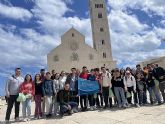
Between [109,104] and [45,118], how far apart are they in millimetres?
3060

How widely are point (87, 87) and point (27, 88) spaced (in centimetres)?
256

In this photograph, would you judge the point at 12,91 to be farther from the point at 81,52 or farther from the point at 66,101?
the point at 81,52

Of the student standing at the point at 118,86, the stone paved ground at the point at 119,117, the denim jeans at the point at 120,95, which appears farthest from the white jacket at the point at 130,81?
the stone paved ground at the point at 119,117

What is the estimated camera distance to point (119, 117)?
31.8 ft

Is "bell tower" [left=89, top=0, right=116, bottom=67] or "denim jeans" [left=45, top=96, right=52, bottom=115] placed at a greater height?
"bell tower" [left=89, top=0, right=116, bottom=67]

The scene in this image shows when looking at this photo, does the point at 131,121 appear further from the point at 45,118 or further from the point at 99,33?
the point at 99,33

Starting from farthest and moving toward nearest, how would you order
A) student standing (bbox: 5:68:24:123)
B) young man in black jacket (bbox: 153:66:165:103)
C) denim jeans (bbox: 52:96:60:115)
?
young man in black jacket (bbox: 153:66:165:103) < denim jeans (bbox: 52:96:60:115) < student standing (bbox: 5:68:24:123)

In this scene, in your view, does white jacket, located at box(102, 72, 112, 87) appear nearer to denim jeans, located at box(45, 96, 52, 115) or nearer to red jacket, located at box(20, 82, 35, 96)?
denim jeans, located at box(45, 96, 52, 115)

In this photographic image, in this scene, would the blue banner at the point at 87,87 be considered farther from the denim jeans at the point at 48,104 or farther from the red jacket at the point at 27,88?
the red jacket at the point at 27,88

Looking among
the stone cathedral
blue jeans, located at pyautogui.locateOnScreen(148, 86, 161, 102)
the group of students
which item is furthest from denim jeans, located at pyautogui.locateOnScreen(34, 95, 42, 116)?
the stone cathedral

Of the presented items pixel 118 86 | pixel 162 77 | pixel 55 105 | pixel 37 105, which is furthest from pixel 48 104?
pixel 162 77

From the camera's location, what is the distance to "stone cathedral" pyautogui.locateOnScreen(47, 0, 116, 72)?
4969 centimetres

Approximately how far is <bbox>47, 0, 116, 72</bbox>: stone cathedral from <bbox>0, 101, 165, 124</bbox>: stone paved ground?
38115 mm

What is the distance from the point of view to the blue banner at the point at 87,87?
11.9 m
